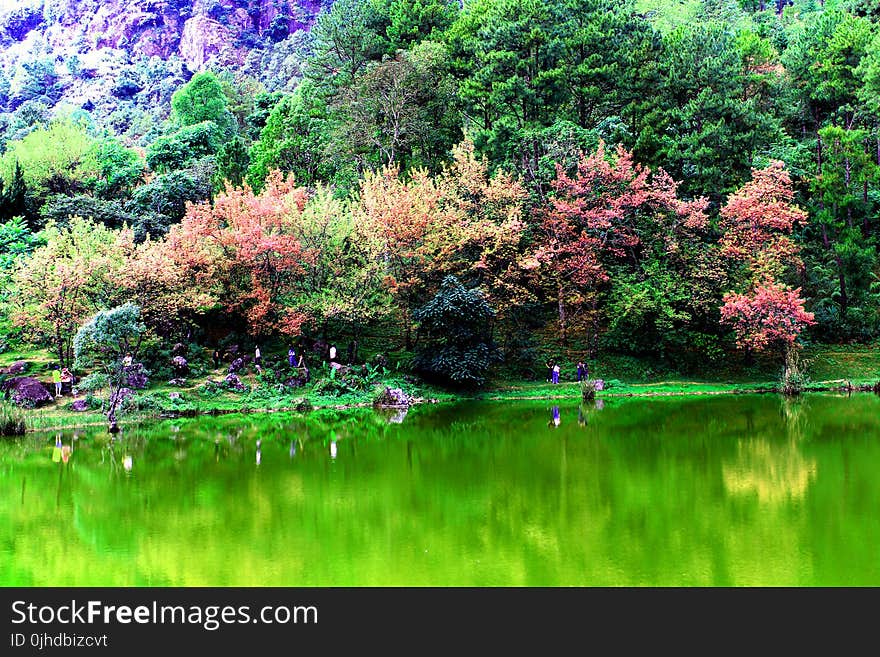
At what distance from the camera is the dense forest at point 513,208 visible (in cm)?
3089

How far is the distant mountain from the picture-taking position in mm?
94500

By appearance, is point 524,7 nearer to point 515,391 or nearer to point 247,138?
point 515,391

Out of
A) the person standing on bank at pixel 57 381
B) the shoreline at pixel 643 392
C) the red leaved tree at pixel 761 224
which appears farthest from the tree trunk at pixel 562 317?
the person standing on bank at pixel 57 381

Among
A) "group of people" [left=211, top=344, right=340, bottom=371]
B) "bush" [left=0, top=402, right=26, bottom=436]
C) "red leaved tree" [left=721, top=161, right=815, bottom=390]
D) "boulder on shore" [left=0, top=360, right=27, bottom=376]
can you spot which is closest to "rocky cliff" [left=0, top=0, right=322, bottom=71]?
"group of people" [left=211, top=344, right=340, bottom=371]

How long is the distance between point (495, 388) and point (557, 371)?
2.65 metres

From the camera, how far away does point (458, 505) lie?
1236 centimetres

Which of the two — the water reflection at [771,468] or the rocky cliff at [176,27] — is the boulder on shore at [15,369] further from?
the rocky cliff at [176,27]

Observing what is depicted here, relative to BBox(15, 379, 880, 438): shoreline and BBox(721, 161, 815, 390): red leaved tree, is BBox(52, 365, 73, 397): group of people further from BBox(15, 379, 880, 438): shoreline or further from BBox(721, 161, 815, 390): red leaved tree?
BBox(721, 161, 815, 390): red leaved tree

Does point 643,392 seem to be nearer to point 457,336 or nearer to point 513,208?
point 457,336

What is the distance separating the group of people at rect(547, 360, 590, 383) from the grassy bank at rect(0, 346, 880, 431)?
1.17 feet

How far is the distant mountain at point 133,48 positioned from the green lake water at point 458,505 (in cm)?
7294

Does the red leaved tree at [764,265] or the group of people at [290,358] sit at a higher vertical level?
the red leaved tree at [764,265]

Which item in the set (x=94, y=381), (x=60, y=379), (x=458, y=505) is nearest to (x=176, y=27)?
(x=60, y=379)
